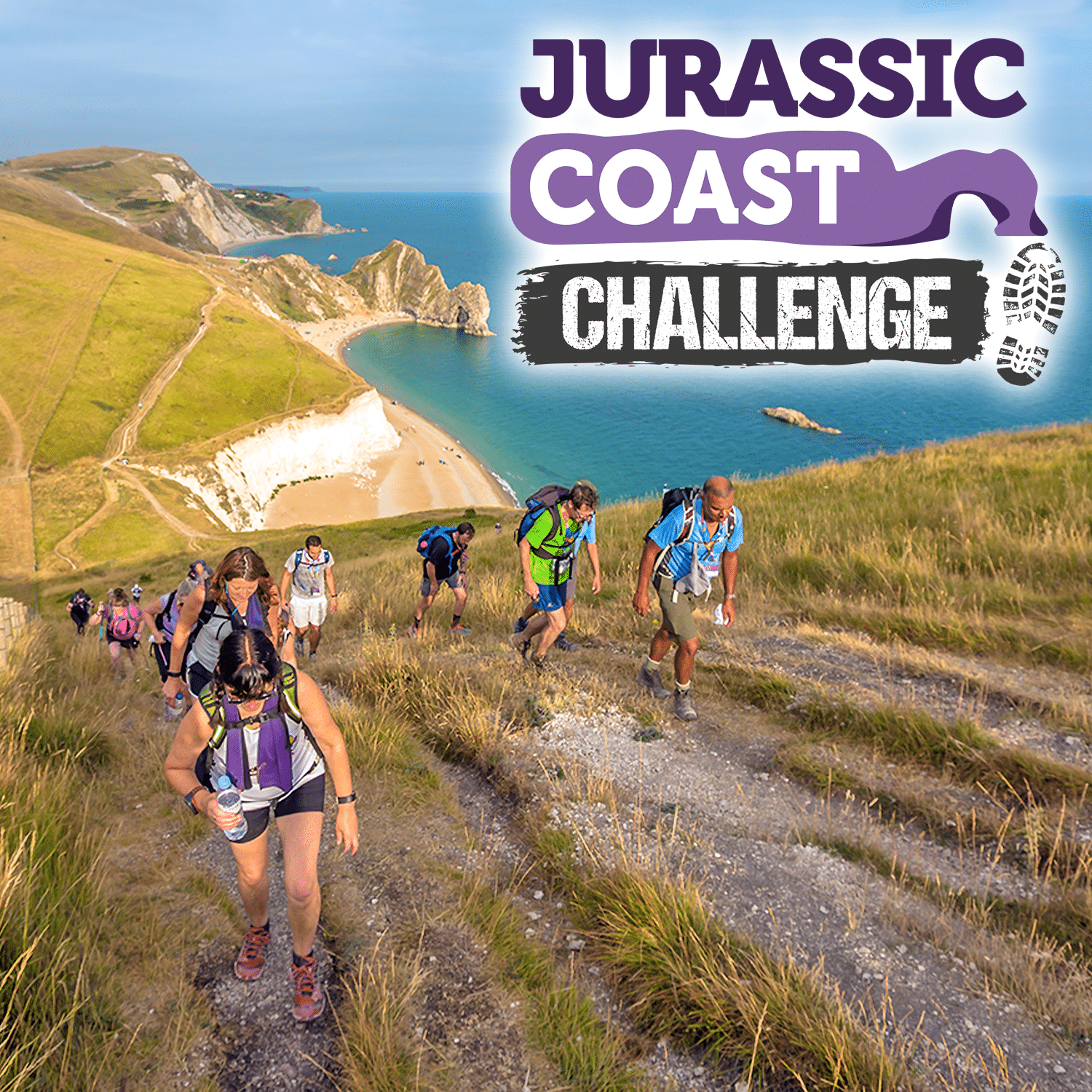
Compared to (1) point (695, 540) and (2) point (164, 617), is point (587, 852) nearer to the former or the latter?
(1) point (695, 540)

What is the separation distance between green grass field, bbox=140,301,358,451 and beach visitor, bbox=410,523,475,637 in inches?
3028

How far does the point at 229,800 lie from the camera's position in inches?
118

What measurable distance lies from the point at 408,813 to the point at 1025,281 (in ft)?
394

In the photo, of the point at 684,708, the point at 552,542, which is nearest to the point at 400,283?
the point at 552,542

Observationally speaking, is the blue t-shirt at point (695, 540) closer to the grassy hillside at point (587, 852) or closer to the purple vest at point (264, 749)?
the grassy hillside at point (587, 852)

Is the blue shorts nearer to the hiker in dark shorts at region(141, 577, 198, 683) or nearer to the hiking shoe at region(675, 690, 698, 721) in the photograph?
the hiking shoe at region(675, 690, 698, 721)

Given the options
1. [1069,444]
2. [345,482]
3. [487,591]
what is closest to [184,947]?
[487,591]

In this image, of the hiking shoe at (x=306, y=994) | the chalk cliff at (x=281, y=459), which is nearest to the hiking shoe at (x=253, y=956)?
the hiking shoe at (x=306, y=994)

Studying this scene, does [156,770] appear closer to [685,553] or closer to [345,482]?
[685,553]

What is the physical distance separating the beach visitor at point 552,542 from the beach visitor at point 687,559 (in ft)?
3.16

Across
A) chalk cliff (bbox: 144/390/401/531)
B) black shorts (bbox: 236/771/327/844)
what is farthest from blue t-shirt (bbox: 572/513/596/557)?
chalk cliff (bbox: 144/390/401/531)

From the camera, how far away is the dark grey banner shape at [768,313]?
116 meters

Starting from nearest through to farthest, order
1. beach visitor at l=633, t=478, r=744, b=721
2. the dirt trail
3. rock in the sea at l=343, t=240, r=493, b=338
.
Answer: beach visitor at l=633, t=478, r=744, b=721, the dirt trail, rock in the sea at l=343, t=240, r=493, b=338

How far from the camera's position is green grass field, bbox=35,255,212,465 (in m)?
72.4
